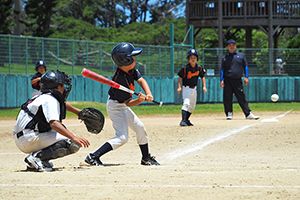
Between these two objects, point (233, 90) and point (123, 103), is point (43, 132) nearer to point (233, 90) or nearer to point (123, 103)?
point (123, 103)

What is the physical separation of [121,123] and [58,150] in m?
0.98

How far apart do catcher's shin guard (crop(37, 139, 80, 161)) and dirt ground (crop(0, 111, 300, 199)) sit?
21 centimetres

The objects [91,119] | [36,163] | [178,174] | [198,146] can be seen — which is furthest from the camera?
[198,146]

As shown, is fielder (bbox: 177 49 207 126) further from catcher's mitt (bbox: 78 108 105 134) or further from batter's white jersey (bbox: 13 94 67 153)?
batter's white jersey (bbox: 13 94 67 153)

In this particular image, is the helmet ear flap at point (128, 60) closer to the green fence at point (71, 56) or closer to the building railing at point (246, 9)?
the green fence at point (71, 56)

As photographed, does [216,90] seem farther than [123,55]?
Yes

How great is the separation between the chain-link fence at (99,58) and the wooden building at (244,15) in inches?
104

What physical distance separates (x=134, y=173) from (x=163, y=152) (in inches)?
96.4

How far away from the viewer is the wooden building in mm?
23875

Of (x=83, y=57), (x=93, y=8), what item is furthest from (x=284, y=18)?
(x=93, y=8)

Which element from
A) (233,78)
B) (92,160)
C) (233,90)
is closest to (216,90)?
(233,90)

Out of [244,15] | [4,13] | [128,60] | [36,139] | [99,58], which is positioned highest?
[4,13]

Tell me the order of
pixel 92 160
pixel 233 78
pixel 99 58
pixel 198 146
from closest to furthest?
1. pixel 92 160
2. pixel 198 146
3. pixel 233 78
4. pixel 99 58

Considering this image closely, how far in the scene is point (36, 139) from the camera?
498 centimetres
